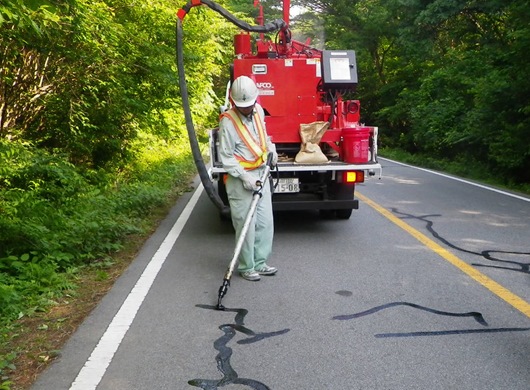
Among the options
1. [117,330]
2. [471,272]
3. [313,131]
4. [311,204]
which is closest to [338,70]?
[313,131]

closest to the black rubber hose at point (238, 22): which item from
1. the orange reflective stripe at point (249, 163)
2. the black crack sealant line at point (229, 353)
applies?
the orange reflective stripe at point (249, 163)

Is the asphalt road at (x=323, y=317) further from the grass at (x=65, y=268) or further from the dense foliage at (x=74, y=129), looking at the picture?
the dense foliage at (x=74, y=129)

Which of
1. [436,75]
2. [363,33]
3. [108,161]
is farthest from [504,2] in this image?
[363,33]

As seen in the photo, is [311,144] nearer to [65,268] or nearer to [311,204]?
[311,204]

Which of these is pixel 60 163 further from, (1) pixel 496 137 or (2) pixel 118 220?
(1) pixel 496 137

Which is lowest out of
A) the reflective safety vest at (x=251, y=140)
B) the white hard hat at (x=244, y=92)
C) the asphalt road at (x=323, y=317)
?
the asphalt road at (x=323, y=317)

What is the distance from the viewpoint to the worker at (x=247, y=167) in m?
5.96

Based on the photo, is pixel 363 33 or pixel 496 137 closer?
pixel 496 137

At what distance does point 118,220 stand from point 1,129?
3473 millimetres

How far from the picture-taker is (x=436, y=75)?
79.0 ft

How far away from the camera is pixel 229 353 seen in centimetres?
409

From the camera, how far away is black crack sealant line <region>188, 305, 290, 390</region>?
3631mm

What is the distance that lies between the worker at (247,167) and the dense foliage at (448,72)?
29.8ft

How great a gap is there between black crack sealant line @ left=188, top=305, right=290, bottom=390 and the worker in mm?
1110
